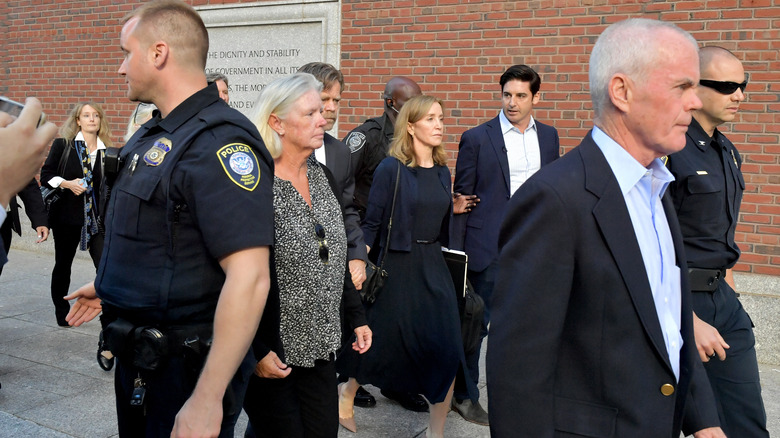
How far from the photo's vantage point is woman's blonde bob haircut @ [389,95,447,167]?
4.85 m

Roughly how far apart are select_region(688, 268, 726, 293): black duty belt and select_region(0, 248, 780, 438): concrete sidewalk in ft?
6.16

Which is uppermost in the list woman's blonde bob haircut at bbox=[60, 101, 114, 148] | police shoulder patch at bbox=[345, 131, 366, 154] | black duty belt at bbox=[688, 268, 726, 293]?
woman's blonde bob haircut at bbox=[60, 101, 114, 148]

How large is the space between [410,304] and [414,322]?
0.38 feet

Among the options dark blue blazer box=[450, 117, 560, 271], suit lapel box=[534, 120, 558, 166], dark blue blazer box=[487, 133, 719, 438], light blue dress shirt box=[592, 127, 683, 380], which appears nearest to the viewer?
dark blue blazer box=[487, 133, 719, 438]

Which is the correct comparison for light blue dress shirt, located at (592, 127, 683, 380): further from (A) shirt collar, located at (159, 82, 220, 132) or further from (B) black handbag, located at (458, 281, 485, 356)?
(B) black handbag, located at (458, 281, 485, 356)

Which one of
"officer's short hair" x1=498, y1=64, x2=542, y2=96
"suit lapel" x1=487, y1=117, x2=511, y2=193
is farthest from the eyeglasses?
"officer's short hair" x1=498, y1=64, x2=542, y2=96

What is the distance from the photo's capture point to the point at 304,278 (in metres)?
3.06

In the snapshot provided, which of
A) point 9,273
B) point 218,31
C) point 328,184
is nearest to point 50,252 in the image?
point 9,273

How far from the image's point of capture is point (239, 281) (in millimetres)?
2238

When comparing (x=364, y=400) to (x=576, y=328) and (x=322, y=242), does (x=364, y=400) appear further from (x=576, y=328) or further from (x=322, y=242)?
(x=576, y=328)

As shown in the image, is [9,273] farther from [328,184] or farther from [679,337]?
[679,337]

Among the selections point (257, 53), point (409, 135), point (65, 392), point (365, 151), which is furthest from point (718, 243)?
point (257, 53)

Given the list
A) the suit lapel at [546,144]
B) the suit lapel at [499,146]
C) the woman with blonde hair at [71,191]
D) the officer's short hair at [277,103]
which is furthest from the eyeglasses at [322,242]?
the woman with blonde hair at [71,191]

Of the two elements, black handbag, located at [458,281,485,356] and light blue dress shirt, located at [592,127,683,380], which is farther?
black handbag, located at [458,281,485,356]
